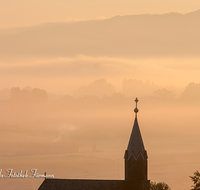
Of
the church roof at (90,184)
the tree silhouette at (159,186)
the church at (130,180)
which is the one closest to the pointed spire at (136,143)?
the church at (130,180)

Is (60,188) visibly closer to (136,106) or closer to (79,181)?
(79,181)

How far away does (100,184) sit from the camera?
90375 mm

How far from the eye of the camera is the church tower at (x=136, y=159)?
288 ft

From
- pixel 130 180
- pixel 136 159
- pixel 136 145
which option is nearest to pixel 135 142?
pixel 136 145

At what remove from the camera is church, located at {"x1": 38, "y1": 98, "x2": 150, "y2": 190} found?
87812 mm

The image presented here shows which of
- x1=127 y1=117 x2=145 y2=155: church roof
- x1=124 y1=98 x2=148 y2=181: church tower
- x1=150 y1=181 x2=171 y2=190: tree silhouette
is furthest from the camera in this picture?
x1=150 y1=181 x2=171 y2=190: tree silhouette

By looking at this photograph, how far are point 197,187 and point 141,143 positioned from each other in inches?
1020

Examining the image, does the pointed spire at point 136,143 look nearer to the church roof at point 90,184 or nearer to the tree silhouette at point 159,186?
the church roof at point 90,184

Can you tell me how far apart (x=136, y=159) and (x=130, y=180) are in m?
3.77

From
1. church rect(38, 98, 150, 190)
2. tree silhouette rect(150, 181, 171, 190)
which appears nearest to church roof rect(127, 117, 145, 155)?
church rect(38, 98, 150, 190)

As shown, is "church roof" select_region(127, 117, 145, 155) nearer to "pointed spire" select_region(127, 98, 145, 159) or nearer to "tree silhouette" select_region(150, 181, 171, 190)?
"pointed spire" select_region(127, 98, 145, 159)

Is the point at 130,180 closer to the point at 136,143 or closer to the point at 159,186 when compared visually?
the point at 136,143

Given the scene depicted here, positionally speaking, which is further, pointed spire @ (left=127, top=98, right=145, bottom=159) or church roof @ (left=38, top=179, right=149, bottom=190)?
pointed spire @ (left=127, top=98, right=145, bottom=159)

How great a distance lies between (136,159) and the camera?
289 ft
